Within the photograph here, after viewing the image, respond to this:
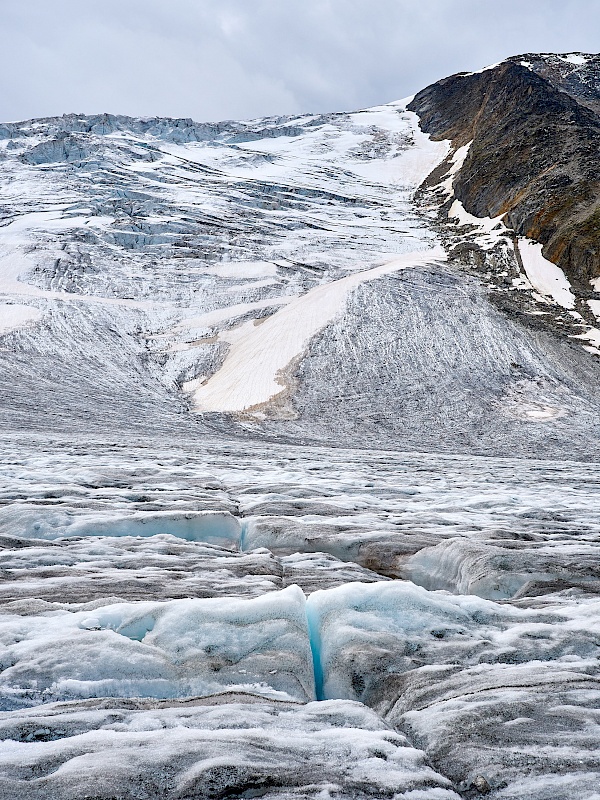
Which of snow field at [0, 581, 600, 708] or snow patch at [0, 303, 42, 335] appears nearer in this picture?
snow field at [0, 581, 600, 708]

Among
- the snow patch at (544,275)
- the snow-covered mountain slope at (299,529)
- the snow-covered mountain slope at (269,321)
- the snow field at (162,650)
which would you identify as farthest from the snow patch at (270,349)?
the snow field at (162,650)

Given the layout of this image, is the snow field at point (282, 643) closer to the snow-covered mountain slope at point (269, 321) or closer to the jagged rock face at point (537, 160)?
the snow-covered mountain slope at point (269, 321)

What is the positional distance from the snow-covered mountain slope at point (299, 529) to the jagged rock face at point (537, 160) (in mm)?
2027

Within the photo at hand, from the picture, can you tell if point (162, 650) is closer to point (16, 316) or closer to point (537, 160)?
point (16, 316)

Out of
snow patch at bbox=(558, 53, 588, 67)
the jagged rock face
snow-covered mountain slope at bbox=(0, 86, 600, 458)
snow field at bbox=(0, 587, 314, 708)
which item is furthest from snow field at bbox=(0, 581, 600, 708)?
snow patch at bbox=(558, 53, 588, 67)

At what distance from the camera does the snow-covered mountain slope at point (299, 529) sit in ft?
10.9

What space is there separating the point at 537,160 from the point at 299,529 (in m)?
55.8

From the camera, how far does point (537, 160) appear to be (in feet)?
176

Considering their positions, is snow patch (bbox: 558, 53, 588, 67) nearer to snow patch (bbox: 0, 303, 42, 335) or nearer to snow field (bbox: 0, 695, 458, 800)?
snow patch (bbox: 0, 303, 42, 335)

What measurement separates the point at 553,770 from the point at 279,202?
62.7 m

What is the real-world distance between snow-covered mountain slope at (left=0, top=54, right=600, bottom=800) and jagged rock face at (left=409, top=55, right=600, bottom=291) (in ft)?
6.65

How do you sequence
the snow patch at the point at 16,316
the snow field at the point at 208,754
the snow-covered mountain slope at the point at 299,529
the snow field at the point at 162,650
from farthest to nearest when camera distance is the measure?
the snow patch at the point at 16,316
the snow field at the point at 162,650
the snow-covered mountain slope at the point at 299,529
the snow field at the point at 208,754

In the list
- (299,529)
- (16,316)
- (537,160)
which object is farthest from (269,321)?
(537,160)

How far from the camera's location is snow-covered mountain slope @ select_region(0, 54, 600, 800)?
333 centimetres
